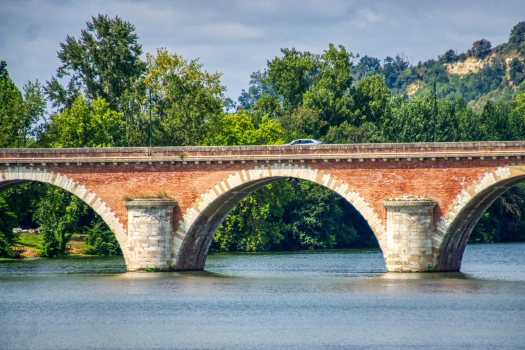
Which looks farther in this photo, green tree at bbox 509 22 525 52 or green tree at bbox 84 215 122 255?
green tree at bbox 509 22 525 52

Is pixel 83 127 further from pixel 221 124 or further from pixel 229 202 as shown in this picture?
pixel 229 202

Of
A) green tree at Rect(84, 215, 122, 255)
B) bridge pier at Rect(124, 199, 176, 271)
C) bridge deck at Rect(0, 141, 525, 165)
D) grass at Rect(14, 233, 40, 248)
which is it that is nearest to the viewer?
bridge deck at Rect(0, 141, 525, 165)

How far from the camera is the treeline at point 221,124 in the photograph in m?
63.8

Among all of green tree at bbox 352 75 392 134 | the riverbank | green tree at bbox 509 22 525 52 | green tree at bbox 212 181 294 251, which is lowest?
the riverbank

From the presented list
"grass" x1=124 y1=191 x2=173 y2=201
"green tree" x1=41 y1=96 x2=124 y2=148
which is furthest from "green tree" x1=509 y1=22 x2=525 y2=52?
"grass" x1=124 y1=191 x2=173 y2=201

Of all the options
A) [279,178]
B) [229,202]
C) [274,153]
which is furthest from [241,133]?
[274,153]

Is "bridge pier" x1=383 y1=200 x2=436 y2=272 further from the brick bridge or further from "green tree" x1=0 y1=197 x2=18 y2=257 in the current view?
"green tree" x1=0 y1=197 x2=18 y2=257

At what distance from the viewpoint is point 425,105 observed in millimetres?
79188

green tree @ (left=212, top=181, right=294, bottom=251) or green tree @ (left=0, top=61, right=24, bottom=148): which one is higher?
green tree @ (left=0, top=61, right=24, bottom=148)

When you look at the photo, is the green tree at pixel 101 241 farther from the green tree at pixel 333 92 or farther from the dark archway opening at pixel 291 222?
the green tree at pixel 333 92

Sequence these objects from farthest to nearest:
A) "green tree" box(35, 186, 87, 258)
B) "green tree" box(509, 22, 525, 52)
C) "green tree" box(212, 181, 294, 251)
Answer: "green tree" box(509, 22, 525, 52), "green tree" box(212, 181, 294, 251), "green tree" box(35, 186, 87, 258)

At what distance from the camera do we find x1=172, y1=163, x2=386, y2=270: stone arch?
40.5 metres

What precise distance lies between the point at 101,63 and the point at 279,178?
3155cm

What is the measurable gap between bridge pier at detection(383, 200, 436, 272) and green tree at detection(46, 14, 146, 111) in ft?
118
